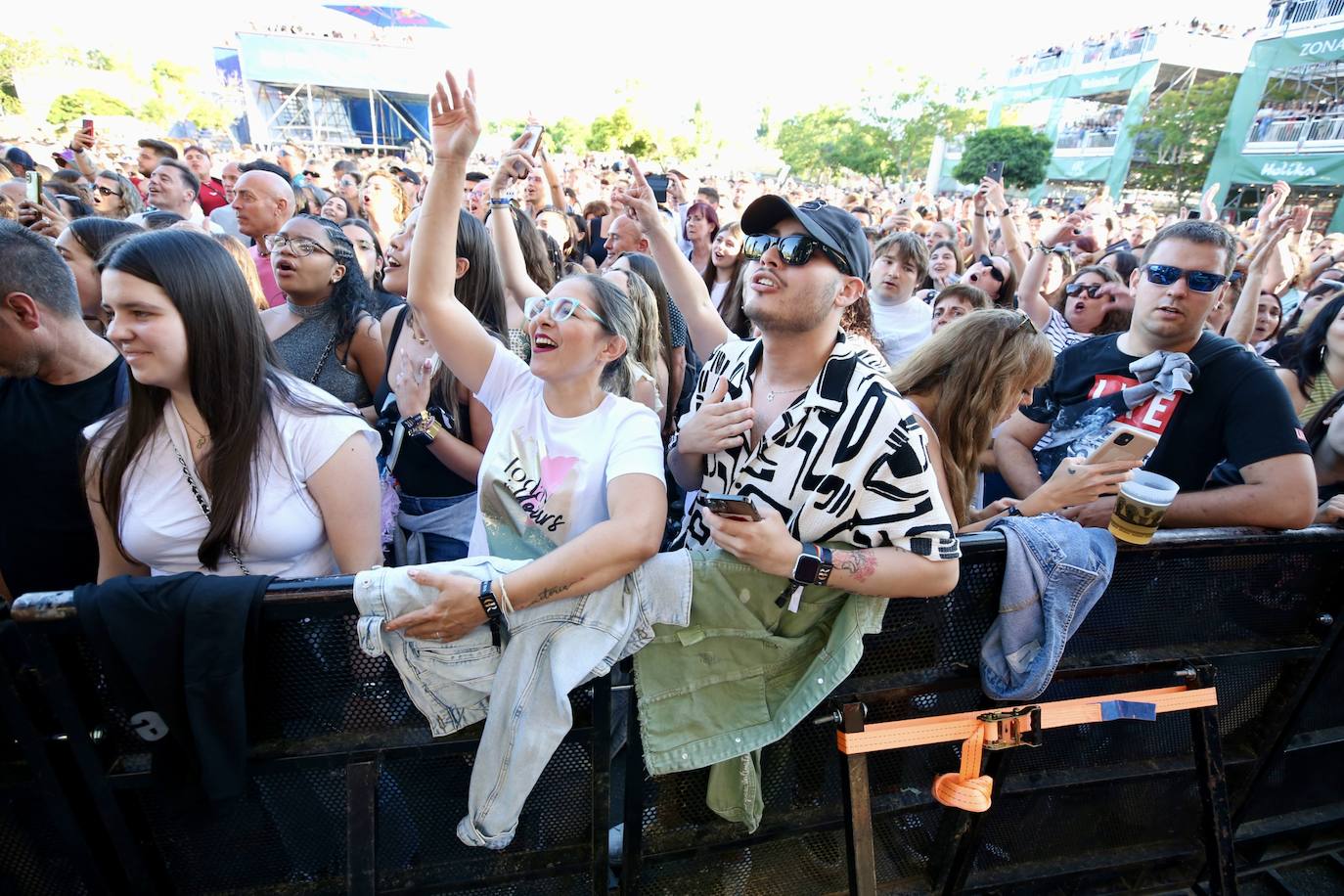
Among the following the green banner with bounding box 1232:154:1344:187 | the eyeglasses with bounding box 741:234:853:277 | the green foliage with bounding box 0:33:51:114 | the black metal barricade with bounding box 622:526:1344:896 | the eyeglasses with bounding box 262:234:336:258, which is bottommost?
the black metal barricade with bounding box 622:526:1344:896

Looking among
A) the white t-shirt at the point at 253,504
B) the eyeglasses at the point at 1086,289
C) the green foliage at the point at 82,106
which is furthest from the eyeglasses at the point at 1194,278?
the green foliage at the point at 82,106

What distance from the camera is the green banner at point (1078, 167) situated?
3716cm

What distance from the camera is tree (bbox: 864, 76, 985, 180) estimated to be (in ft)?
159

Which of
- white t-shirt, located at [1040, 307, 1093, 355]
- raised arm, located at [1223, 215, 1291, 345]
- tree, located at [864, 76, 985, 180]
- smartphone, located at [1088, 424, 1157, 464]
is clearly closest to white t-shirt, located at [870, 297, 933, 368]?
white t-shirt, located at [1040, 307, 1093, 355]

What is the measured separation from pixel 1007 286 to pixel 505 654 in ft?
16.9

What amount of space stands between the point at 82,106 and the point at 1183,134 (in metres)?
69.6

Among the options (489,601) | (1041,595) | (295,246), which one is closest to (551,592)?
(489,601)

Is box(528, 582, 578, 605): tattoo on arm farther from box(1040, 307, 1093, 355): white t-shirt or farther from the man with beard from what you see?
box(1040, 307, 1093, 355): white t-shirt

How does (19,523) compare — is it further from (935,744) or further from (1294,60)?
(1294,60)

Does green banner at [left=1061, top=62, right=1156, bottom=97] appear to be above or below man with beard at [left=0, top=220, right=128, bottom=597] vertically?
above

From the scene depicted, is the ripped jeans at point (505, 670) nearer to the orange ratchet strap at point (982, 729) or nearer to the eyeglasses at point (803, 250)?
the orange ratchet strap at point (982, 729)

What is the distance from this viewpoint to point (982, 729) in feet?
6.54

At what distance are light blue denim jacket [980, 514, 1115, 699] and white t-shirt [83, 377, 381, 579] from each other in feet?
6.64

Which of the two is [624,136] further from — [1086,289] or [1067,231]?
[1086,289]
